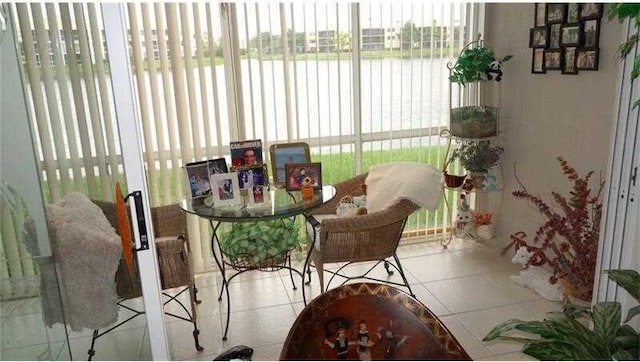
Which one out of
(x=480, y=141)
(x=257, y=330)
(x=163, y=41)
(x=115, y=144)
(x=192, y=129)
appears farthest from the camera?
(x=480, y=141)

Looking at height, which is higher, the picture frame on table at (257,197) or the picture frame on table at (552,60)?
the picture frame on table at (552,60)

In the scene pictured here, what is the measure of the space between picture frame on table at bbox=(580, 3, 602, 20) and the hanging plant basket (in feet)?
2.90

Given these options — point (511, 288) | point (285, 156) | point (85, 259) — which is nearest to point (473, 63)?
point (285, 156)

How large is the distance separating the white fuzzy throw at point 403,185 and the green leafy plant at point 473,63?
2.77 ft

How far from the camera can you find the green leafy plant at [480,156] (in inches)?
144

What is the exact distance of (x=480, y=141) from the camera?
3670 mm

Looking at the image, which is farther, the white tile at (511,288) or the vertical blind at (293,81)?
the vertical blind at (293,81)

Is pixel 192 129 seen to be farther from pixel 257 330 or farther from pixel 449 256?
pixel 449 256

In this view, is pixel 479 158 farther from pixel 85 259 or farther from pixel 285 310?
pixel 85 259

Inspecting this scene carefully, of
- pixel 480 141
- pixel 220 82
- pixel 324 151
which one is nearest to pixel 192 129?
pixel 220 82

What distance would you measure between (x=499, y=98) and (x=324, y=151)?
1433mm

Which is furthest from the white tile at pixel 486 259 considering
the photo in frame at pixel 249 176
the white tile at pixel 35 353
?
the white tile at pixel 35 353

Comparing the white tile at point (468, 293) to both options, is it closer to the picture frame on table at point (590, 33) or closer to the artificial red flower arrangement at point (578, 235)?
the artificial red flower arrangement at point (578, 235)

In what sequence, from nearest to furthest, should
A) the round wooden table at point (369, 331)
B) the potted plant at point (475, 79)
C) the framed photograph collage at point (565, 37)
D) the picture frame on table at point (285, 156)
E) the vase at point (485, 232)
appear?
the round wooden table at point (369, 331)
the framed photograph collage at point (565, 37)
the picture frame on table at point (285, 156)
the potted plant at point (475, 79)
the vase at point (485, 232)
